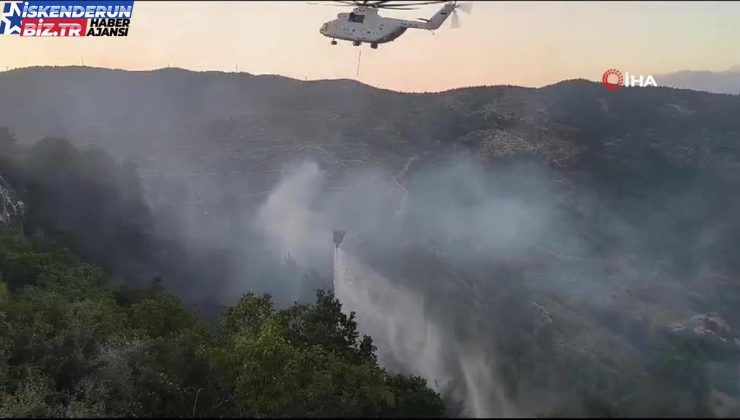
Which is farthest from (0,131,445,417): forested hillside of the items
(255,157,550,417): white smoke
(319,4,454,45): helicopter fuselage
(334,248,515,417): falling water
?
(319,4,454,45): helicopter fuselage

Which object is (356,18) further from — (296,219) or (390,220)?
(296,219)

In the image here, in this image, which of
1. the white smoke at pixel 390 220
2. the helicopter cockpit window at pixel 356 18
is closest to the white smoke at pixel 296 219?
the white smoke at pixel 390 220

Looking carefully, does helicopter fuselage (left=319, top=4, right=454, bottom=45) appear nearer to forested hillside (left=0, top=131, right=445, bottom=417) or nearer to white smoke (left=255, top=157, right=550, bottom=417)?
white smoke (left=255, top=157, right=550, bottom=417)

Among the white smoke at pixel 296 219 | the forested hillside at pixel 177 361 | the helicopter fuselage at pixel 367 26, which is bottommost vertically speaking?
the forested hillside at pixel 177 361

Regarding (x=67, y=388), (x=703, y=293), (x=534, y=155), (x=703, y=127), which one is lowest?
(x=67, y=388)

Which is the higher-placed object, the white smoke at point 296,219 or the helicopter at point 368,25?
the helicopter at point 368,25

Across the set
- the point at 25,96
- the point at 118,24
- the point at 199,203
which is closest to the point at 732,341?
the point at 118,24

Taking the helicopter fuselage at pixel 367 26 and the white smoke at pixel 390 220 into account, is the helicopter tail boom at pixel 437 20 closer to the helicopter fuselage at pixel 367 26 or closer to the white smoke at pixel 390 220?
the helicopter fuselage at pixel 367 26

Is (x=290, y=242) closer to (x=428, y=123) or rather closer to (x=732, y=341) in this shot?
(x=428, y=123)
